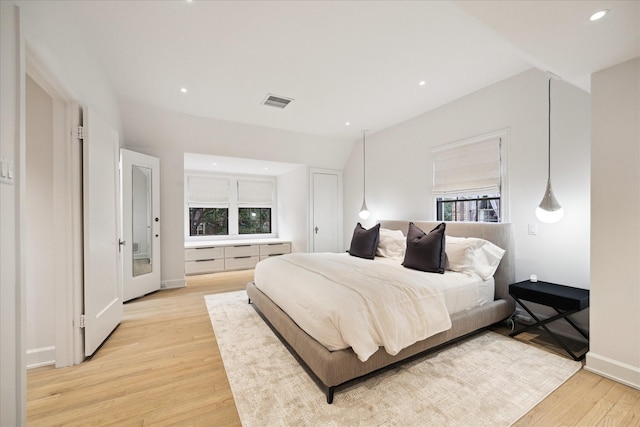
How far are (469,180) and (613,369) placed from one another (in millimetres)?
2222

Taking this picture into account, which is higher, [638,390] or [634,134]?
[634,134]

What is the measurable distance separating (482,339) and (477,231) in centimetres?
121

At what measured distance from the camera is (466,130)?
3.51m

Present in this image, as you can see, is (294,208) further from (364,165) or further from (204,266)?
(204,266)

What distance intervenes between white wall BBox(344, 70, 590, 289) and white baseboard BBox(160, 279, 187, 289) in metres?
4.12

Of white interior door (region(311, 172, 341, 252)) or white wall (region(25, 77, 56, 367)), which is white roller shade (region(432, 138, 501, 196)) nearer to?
white interior door (region(311, 172, 341, 252))

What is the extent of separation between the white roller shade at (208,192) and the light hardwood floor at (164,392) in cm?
373

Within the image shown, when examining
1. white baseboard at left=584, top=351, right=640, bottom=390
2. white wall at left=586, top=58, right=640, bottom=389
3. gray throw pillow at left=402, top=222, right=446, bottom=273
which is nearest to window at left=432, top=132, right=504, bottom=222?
gray throw pillow at left=402, top=222, right=446, bottom=273

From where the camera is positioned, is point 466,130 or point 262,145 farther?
point 262,145

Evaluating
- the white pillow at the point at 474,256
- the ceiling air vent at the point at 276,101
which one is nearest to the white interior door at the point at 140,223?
the ceiling air vent at the point at 276,101

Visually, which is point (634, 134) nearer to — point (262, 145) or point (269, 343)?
point (269, 343)

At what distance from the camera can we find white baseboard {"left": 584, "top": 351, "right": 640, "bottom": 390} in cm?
186

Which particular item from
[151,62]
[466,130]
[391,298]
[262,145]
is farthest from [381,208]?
[151,62]

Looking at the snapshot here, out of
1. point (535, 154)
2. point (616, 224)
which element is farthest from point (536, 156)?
point (616, 224)
